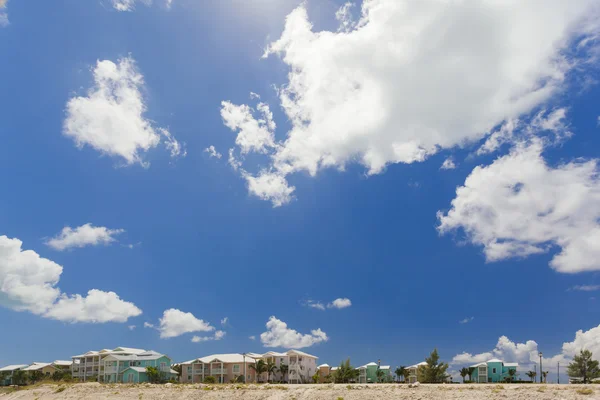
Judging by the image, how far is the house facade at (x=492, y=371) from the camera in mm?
89625

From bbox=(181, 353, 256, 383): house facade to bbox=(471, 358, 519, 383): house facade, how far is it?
44.2m

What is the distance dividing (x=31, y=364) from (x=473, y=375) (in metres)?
104

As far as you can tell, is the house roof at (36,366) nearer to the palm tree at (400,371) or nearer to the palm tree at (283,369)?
the palm tree at (283,369)

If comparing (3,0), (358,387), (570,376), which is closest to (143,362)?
(358,387)

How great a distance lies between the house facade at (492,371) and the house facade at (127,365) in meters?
61.4

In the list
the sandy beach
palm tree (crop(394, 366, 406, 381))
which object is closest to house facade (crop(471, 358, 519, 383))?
palm tree (crop(394, 366, 406, 381))

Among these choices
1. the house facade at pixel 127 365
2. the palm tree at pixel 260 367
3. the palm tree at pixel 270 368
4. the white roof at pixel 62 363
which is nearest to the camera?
the palm tree at pixel 260 367

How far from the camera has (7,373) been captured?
113250mm

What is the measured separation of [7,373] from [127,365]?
4154 cm

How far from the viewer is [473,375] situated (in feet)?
298

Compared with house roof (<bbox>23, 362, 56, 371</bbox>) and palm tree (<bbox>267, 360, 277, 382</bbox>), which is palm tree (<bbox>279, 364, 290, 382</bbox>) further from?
house roof (<bbox>23, 362, 56, 371</bbox>)

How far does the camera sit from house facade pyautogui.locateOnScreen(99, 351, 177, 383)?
301ft

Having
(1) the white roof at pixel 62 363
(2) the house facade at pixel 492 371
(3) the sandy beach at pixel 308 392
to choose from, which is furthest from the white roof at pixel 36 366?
(2) the house facade at pixel 492 371

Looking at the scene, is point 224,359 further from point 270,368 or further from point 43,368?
point 43,368
